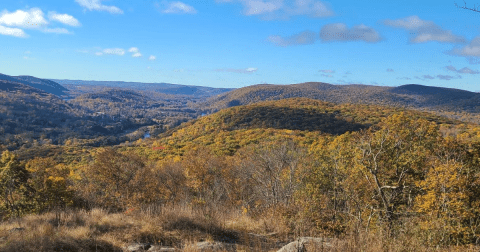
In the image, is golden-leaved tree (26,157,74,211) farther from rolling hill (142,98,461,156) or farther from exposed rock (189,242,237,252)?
rolling hill (142,98,461,156)

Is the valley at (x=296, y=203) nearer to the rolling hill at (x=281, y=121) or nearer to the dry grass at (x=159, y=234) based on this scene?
the dry grass at (x=159, y=234)

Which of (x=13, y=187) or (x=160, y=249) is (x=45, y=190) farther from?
(x=160, y=249)

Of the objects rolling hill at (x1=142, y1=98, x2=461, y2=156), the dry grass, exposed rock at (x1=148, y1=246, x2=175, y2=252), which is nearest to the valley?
the dry grass

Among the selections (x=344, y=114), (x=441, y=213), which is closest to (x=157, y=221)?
(x=441, y=213)

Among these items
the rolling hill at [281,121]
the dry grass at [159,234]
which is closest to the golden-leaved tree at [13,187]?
the dry grass at [159,234]

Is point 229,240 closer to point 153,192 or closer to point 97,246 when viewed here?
point 97,246
